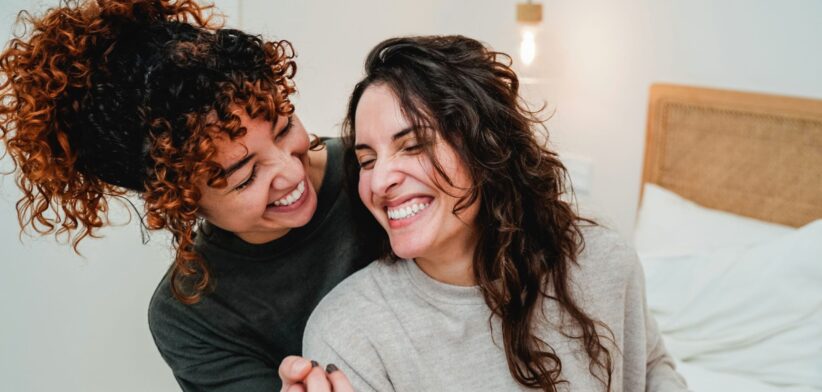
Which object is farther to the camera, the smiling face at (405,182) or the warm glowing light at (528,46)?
the warm glowing light at (528,46)

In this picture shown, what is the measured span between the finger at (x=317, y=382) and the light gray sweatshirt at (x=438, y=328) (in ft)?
0.89

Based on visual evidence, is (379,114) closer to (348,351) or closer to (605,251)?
(348,351)

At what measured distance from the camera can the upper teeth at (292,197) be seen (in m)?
1.22

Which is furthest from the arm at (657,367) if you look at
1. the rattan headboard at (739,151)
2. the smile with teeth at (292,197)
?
the rattan headboard at (739,151)

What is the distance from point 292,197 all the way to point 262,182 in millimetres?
91

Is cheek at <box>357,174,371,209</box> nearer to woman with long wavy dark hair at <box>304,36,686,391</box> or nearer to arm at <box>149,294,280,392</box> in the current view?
woman with long wavy dark hair at <box>304,36,686,391</box>

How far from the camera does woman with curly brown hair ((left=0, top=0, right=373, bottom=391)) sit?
1.07 m

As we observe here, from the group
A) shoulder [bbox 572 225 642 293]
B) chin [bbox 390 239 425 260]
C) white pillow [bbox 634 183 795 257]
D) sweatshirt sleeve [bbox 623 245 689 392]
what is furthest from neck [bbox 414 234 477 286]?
white pillow [bbox 634 183 795 257]

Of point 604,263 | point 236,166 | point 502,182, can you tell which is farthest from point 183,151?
point 604,263

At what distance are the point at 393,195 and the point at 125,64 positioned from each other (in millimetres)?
468

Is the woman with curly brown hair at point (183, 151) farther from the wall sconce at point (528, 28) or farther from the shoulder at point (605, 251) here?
the wall sconce at point (528, 28)

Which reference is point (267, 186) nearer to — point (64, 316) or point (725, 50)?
point (64, 316)

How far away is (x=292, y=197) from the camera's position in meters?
1.23

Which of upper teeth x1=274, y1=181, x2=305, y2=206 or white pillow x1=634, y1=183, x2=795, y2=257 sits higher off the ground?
upper teeth x1=274, y1=181, x2=305, y2=206
